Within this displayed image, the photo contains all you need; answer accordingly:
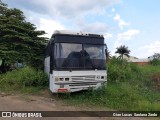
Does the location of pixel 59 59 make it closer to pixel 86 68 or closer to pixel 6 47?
pixel 86 68

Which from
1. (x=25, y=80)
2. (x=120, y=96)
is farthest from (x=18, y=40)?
(x=120, y=96)

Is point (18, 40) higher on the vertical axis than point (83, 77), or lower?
higher

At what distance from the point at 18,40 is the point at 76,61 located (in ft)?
41.6

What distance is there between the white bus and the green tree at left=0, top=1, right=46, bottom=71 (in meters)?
10.7

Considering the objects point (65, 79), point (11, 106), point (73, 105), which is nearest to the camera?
point (11, 106)

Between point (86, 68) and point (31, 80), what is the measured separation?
4.85 m

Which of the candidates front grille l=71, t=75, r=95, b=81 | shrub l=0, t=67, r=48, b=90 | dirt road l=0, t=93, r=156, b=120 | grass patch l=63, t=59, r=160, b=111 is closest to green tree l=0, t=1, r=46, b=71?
shrub l=0, t=67, r=48, b=90

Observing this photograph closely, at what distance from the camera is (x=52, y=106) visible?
41.2ft

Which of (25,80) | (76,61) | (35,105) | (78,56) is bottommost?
(35,105)

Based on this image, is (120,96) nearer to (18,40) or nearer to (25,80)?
(25,80)

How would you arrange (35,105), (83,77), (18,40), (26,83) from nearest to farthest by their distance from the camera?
(35,105) → (83,77) → (26,83) → (18,40)

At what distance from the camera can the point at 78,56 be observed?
566 inches

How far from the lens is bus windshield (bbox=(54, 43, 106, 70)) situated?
1408 centimetres

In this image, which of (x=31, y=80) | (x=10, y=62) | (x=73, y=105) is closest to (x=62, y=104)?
(x=73, y=105)
